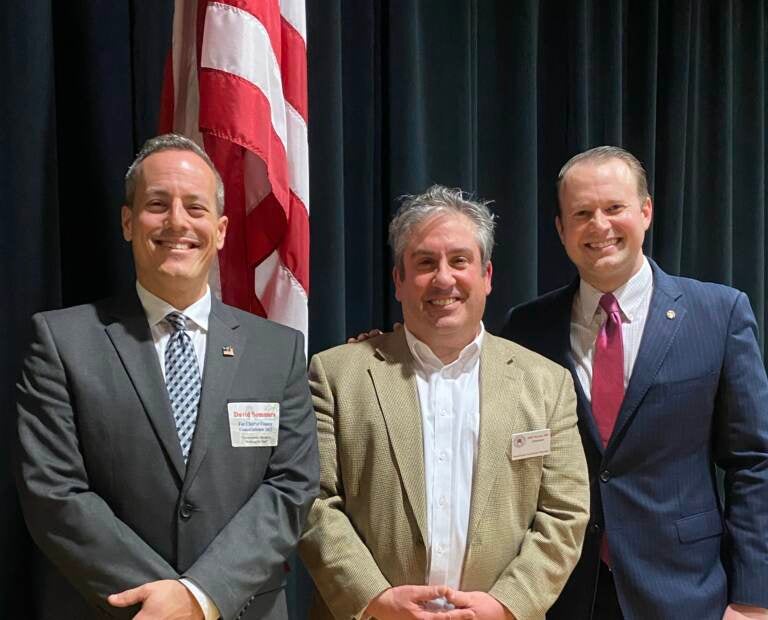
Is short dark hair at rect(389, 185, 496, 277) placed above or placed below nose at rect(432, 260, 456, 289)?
above

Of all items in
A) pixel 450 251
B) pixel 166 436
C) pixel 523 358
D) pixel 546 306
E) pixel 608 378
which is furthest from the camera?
pixel 546 306

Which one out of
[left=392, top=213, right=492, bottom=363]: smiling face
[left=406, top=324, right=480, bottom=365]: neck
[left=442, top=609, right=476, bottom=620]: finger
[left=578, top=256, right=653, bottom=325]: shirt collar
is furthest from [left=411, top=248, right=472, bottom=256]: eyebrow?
[left=442, top=609, right=476, bottom=620]: finger

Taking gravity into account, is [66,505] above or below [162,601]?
above

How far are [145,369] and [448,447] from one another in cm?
71

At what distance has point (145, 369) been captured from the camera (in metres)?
1.62

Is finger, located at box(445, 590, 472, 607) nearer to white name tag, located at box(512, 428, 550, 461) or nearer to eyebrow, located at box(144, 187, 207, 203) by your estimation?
white name tag, located at box(512, 428, 550, 461)

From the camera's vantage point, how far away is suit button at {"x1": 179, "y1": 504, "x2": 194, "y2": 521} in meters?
1.59

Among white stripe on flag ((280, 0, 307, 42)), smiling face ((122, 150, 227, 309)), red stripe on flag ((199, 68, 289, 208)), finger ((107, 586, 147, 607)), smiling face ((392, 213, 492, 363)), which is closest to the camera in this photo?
finger ((107, 586, 147, 607))

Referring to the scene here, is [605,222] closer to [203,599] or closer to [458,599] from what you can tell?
[458,599]

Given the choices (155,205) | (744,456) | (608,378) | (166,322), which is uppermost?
(155,205)

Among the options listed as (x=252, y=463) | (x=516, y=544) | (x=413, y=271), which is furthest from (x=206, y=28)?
(x=516, y=544)

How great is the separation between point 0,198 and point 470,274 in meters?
1.22

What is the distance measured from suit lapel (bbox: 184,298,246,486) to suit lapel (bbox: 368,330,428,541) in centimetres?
37

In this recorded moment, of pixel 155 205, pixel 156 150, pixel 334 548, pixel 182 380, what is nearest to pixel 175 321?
pixel 182 380
